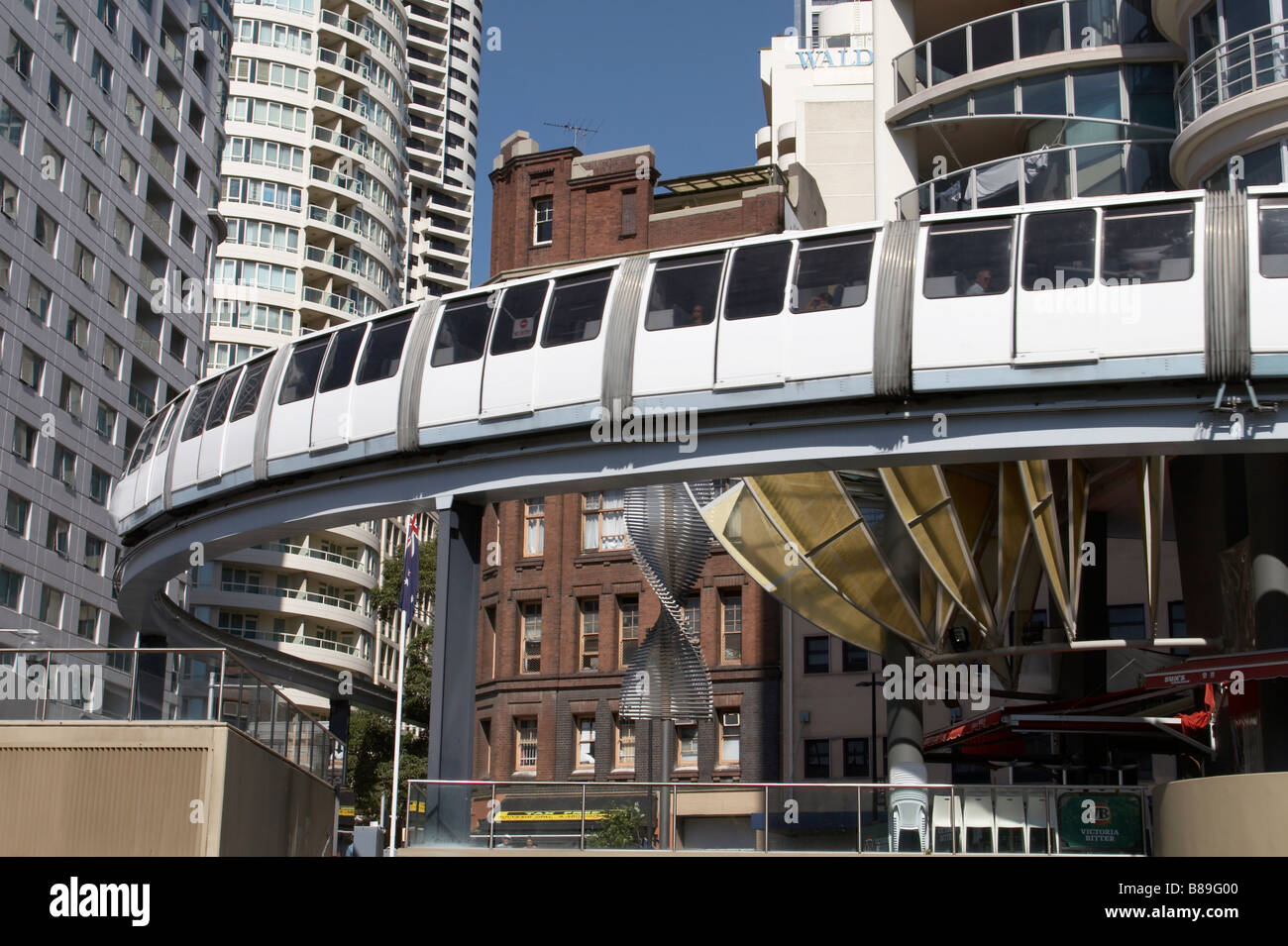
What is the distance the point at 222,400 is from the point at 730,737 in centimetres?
2644

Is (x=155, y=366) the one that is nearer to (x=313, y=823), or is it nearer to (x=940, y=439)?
(x=313, y=823)

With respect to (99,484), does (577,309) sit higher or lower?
lower

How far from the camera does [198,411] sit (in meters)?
32.0

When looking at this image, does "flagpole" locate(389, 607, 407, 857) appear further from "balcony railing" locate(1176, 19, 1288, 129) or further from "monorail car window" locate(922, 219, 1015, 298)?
"balcony railing" locate(1176, 19, 1288, 129)

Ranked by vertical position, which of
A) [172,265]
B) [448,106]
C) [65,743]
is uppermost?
[448,106]

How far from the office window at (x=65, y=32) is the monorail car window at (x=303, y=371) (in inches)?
1488

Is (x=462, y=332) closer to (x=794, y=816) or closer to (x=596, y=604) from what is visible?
(x=794, y=816)

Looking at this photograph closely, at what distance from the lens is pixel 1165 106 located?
35906 mm

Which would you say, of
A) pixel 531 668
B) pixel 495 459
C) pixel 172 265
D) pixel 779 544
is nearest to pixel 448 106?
pixel 172 265

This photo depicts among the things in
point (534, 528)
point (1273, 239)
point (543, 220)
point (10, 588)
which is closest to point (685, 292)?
point (1273, 239)

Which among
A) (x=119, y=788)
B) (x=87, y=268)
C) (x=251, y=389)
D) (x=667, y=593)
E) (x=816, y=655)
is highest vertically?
(x=87, y=268)

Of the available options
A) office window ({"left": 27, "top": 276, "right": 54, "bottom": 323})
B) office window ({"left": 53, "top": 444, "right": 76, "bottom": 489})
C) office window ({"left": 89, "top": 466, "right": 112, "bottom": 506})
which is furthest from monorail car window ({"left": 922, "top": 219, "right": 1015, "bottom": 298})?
office window ({"left": 89, "top": 466, "right": 112, "bottom": 506})

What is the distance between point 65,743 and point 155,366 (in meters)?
53.2

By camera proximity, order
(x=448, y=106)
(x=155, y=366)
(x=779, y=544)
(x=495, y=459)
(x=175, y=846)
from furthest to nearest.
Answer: (x=448, y=106) < (x=155, y=366) < (x=779, y=544) < (x=495, y=459) < (x=175, y=846)
